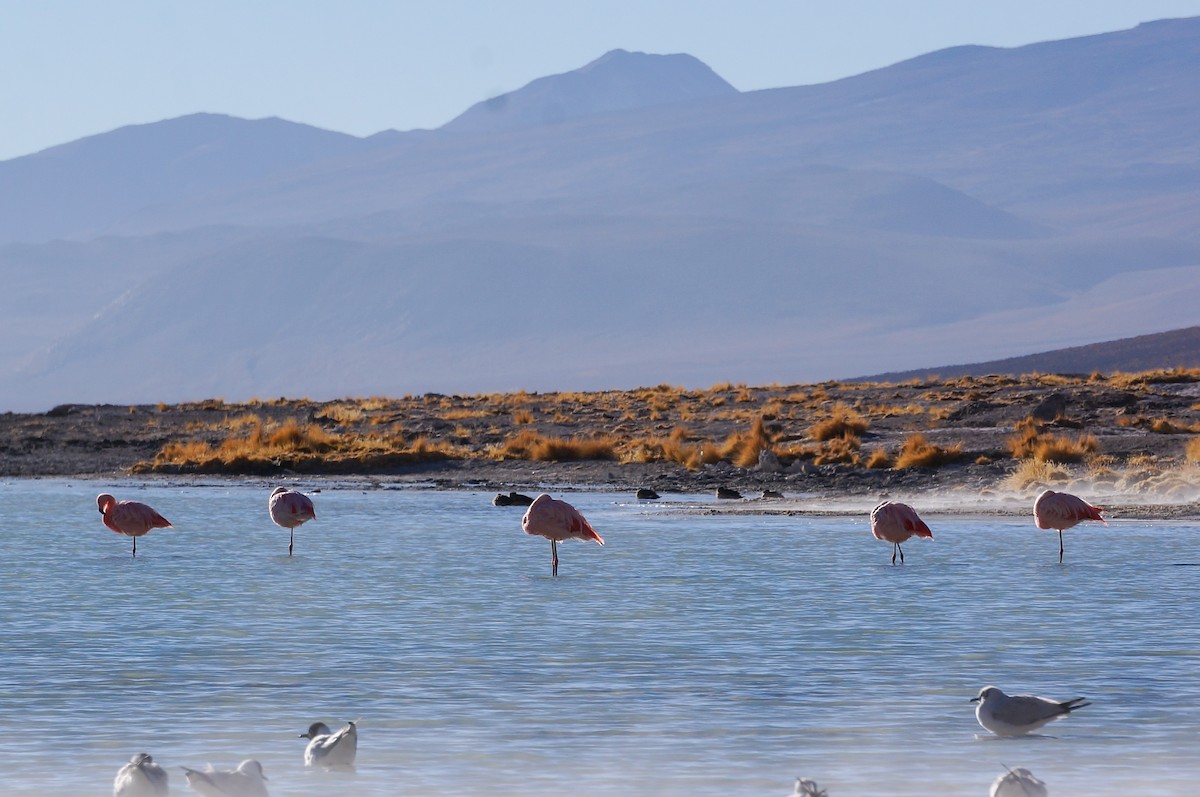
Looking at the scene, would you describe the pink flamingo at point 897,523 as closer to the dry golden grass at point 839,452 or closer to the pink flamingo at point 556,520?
the pink flamingo at point 556,520

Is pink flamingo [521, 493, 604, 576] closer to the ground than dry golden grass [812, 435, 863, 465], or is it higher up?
closer to the ground

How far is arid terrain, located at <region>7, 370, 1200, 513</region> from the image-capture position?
2747 centimetres

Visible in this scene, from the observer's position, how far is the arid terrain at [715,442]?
27469 millimetres

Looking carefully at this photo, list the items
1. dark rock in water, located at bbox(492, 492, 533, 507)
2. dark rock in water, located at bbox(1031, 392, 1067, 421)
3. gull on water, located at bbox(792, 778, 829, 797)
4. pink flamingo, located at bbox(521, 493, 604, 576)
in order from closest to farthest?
1. gull on water, located at bbox(792, 778, 829, 797)
2. pink flamingo, located at bbox(521, 493, 604, 576)
3. dark rock in water, located at bbox(492, 492, 533, 507)
4. dark rock in water, located at bbox(1031, 392, 1067, 421)

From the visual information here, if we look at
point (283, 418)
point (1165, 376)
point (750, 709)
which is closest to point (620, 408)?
point (283, 418)

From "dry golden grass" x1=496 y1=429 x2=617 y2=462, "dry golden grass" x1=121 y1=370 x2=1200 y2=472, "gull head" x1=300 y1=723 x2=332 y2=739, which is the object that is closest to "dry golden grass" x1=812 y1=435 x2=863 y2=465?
"dry golden grass" x1=121 y1=370 x2=1200 y2=472

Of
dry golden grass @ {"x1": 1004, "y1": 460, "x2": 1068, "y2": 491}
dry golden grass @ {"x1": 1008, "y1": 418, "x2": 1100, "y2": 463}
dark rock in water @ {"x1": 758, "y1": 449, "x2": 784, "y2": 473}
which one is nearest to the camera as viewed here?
dry golden grass @ {"x1": 1004, "y1": 460, "x2": 1068, "y2": 491}

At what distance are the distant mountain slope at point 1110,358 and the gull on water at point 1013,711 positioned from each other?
3124 inches

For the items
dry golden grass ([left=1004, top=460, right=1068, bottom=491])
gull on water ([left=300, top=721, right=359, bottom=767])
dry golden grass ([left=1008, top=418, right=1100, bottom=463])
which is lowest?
gull on water ([left=300, top=721, right=359, bottom=767])

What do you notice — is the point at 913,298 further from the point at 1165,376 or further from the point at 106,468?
the point at 106,468

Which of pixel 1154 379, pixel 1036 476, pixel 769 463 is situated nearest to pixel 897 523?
pixel 1036 476

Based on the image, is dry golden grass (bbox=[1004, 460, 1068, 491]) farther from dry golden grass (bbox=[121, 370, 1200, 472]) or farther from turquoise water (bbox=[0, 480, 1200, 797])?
turquoise water (bbox=[0, 480, 1200, 797])

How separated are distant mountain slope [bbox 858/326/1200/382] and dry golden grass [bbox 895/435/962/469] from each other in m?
59.2

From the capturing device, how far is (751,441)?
32156mm
